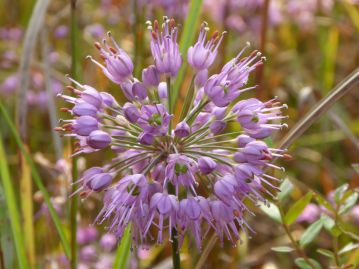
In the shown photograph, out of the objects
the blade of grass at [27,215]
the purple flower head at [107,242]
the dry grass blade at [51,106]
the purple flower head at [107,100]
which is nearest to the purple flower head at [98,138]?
the purple flower head at [107,100]

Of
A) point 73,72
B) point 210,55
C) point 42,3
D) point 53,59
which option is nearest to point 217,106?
point 210,55

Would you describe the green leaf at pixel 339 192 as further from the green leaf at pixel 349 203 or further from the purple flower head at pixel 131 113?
the purple flower head at pixel 131 113

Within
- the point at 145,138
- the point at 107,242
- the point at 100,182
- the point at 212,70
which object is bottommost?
the point at 107,242

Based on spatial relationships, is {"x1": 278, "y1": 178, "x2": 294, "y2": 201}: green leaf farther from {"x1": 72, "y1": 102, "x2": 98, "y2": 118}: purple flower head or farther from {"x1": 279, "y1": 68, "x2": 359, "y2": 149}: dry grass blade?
{"x1": 72, "y1": 102, "x2": 98, "y2": 118}: purple flower head

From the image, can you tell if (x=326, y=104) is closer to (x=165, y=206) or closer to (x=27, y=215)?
(x=165, y=206)

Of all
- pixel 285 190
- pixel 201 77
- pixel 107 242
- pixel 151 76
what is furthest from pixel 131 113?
pixel 107 242

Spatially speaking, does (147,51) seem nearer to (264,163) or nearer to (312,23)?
(312,23)
